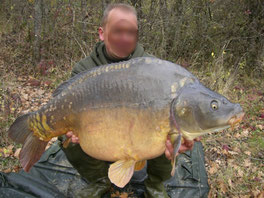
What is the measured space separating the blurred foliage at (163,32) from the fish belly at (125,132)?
10.7 ft

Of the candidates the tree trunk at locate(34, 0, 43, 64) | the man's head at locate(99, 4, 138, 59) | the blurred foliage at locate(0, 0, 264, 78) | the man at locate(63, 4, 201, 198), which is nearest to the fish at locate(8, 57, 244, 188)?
the man at locate(63, 4, 201, 198)

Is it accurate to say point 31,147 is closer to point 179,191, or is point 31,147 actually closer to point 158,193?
point 158,193

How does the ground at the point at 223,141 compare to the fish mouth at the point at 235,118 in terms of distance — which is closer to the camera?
the fish mouth at the point at 235,118

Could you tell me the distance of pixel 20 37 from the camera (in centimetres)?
484

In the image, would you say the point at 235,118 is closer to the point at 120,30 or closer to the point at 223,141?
the point at 120,30

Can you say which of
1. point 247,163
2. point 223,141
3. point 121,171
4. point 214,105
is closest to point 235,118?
point 214,105

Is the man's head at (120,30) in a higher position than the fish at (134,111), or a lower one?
higher

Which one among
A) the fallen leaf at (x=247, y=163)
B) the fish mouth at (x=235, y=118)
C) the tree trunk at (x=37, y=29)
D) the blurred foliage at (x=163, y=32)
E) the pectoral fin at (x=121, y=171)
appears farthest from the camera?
the blurred foliage at (x=163, y=32)

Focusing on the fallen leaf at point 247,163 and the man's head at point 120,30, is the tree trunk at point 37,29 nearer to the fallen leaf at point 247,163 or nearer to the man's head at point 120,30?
the man's head at point 120,30

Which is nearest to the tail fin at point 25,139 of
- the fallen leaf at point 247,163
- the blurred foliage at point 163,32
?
the fallen leaf at point 247,163

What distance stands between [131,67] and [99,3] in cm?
436

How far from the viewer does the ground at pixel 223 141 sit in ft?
7.26

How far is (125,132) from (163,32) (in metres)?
3.74

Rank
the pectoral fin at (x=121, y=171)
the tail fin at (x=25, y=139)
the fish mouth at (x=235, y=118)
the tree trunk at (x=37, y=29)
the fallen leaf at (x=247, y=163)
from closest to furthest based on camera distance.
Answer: the fish mouth at (x=235, y=118) → the pectoral fin at (x=121, y=171) → the tail fin at (x=25, y=139) → the fallen leaf at (x=247, y=163) → the tree trunk at (x=37, y=29)
